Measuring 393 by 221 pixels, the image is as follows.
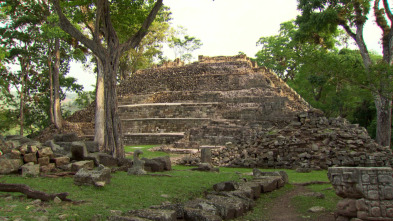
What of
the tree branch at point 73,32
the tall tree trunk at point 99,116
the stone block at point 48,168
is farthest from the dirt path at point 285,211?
the tall tree trunk at point 99,116

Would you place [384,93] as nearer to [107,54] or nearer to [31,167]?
[107,54]

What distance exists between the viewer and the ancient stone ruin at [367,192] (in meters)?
4.34

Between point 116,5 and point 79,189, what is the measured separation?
307 inches

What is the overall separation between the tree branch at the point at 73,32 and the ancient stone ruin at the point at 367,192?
23.8 feet

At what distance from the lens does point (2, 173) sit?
650 centimetres

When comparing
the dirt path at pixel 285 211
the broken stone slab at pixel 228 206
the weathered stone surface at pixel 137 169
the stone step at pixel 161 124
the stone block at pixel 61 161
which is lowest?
the dirt path at pixel 285 211

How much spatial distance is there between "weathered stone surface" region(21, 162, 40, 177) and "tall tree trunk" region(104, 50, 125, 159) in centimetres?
281

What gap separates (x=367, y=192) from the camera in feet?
14.5

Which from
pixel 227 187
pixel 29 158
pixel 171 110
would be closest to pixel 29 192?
pixel 29 158

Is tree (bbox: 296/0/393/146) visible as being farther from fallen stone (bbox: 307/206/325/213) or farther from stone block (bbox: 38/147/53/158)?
stone block (bbox: 38/147/53/158)

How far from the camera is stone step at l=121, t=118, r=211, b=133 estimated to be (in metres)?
21.3

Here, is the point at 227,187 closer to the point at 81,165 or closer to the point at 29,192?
the point at 81,165

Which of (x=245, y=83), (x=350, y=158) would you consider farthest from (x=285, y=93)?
(x=350, y=158)

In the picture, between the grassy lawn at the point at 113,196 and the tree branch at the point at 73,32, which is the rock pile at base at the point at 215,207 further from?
the tree branch at the point at 73,32
